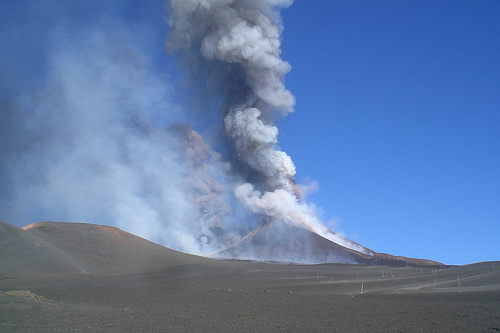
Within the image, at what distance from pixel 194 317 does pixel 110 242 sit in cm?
4400

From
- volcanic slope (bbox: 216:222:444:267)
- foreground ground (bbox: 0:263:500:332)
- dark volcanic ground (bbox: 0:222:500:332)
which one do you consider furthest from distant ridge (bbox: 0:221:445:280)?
foreground ground (bbox: 0:263:500:332)

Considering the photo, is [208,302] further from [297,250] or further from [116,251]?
[297,250]

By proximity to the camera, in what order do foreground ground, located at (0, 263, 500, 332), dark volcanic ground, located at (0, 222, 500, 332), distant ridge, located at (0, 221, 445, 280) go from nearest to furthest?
foreground ground, located at (0, 263, 500, 332) → dark volcanic ground, located at (0, 222, 500, 332) → distant ridge, located at (0, 221, 445, 280)

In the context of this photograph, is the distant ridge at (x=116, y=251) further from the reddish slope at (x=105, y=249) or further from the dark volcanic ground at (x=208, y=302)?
the dark volcanic ground at (x=208, y=302)

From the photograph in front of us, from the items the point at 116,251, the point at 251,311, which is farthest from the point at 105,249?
the point at 251,311

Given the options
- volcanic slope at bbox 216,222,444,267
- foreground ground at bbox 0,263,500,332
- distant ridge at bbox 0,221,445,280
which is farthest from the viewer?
volcanic slope at bbox 216,222,444,267

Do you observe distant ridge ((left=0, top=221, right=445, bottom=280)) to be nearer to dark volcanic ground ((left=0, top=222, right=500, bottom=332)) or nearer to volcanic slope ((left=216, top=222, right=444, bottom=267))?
volcanic slope ((left=216, top=222, right=444, bottom=267))

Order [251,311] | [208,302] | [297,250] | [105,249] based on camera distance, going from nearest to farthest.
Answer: [251,311] → [208,302] → [105,249] → [297,250]

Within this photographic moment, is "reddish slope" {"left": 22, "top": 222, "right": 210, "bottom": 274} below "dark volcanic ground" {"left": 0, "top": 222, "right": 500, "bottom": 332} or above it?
above

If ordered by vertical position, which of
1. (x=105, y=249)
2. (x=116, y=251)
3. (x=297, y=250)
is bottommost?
(x=116, y=251)

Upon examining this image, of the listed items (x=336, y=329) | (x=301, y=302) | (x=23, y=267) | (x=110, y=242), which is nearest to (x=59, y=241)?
(x=110, y=242)

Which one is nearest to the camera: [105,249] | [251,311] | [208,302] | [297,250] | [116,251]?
[251,311]

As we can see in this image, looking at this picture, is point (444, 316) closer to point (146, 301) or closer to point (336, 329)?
point (336, 329)

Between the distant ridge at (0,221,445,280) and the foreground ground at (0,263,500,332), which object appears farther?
the distant ridge at (0,221,445,280)
